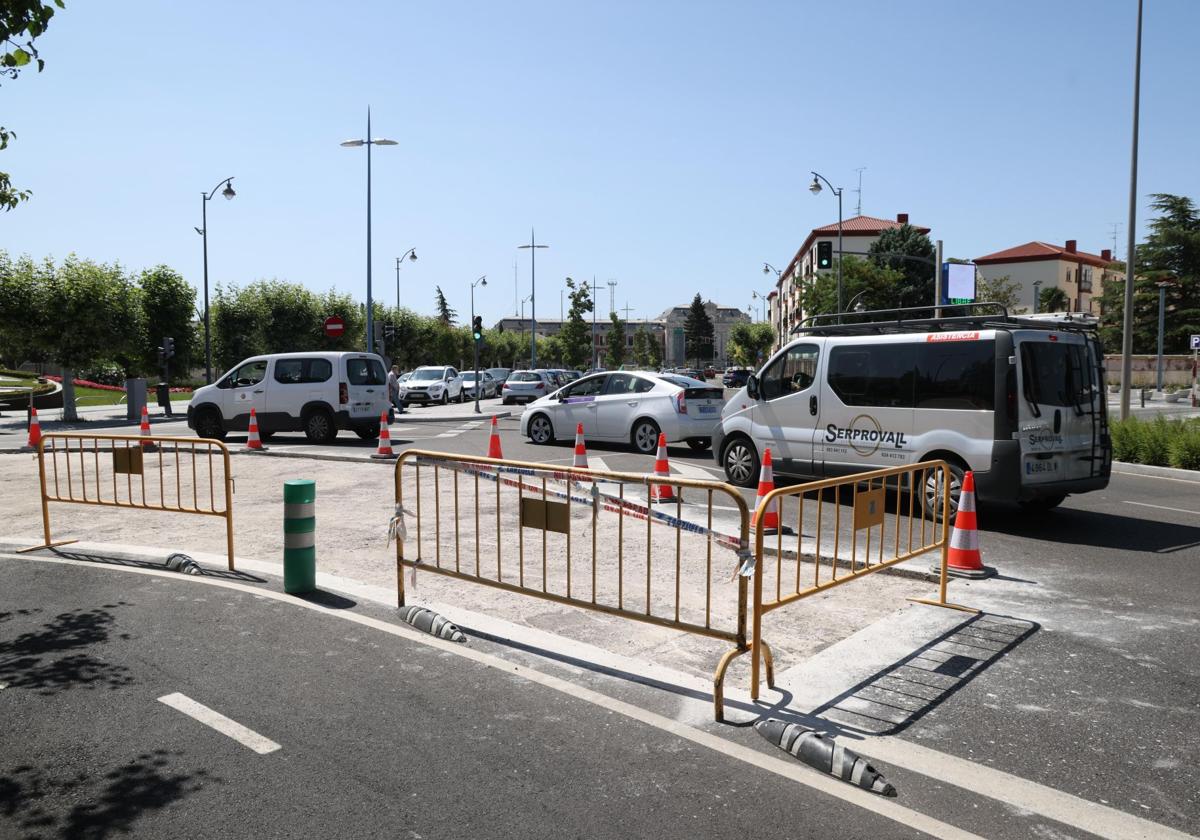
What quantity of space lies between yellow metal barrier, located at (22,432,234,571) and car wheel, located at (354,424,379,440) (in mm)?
3427

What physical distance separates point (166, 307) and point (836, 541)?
147ft

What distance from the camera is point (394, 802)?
11.4 feet

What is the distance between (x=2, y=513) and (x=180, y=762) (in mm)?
8516

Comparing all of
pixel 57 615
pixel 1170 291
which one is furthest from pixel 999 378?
pixel 1170 291

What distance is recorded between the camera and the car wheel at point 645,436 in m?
15.8

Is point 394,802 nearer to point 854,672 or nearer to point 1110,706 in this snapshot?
point 854,672

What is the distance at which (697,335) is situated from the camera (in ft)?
542

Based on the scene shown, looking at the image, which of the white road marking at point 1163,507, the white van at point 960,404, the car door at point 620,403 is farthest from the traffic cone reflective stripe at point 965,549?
the car door at point 620,403

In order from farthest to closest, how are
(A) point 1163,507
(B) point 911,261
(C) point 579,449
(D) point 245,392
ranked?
(B) point 911,261
(D) point 245,392
(C) point 579,449
(A) point 1163,507

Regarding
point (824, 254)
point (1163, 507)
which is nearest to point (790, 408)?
point (1163, 507)

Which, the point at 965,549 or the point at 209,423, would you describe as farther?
the point at 209,423

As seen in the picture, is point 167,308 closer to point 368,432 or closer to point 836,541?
point 368,432

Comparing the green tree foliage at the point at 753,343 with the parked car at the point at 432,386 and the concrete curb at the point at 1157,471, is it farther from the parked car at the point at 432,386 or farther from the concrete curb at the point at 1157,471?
the concrete curb at the point at 1157,471

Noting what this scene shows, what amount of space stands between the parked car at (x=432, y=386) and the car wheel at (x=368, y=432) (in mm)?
19783
